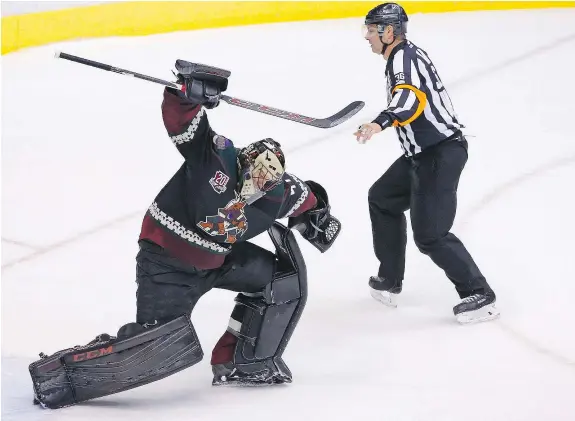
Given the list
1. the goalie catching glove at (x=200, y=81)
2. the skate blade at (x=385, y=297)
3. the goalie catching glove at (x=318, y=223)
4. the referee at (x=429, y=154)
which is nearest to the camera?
the goalie catching glove at (x=200, y=81)

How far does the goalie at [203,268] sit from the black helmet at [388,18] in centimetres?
67

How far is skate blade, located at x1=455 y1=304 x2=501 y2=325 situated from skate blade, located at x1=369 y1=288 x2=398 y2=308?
0.95 feet

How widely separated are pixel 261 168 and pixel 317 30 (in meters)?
4.01

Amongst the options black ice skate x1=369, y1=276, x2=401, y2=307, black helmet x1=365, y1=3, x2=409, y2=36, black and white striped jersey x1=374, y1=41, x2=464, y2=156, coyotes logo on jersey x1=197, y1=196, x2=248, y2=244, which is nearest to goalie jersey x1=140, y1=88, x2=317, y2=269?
coyotes logo on jersey x1=197, y1=196, x2=248, y2=244

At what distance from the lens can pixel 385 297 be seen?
3.68 metres

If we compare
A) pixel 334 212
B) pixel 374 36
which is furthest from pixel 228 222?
pixel 334 212

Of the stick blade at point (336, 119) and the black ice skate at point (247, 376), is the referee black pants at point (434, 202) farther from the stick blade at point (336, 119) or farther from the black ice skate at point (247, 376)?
the black ice skate at point (247, 376)

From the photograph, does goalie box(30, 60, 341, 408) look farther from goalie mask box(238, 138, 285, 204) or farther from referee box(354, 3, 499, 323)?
referee box(354, 3, 499, 323)

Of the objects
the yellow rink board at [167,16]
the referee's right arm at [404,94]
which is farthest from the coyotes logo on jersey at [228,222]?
the yellow rink board at [167,16]

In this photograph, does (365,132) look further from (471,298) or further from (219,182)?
(471,298)

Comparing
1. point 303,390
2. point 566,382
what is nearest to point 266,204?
point 303,390

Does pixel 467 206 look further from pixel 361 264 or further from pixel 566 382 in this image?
pixel 566 382

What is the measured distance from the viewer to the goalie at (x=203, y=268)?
2.71m

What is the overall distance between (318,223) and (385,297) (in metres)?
0.64
